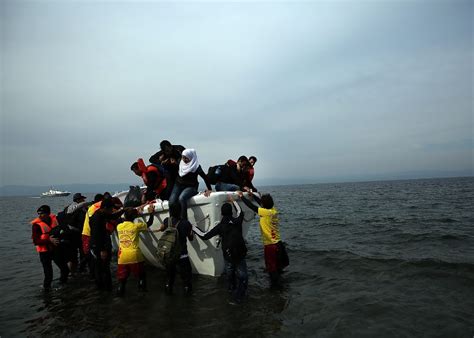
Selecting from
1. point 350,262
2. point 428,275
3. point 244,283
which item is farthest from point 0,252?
point 428,275

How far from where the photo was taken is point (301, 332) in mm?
4301

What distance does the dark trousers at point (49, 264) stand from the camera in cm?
633

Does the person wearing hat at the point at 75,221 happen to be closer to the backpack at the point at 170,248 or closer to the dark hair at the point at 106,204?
the dark hair at the point at 106,204

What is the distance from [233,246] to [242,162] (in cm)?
264

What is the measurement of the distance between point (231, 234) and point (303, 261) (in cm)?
439

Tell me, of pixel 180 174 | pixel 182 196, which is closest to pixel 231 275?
pixel 182 196

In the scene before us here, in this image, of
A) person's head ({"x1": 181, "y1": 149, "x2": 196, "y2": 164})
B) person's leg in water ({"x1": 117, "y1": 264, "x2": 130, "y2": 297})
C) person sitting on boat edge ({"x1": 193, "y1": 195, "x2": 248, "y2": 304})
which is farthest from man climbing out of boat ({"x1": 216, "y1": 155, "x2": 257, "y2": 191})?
person's leg in water ({"x1": 117, "y1": 264, "x2": 130, "y2": 297})

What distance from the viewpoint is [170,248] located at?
5223 mm

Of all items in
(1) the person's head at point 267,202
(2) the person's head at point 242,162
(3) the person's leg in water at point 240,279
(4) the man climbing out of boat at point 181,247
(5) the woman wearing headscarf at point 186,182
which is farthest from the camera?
(2) the person's head at point 242,162

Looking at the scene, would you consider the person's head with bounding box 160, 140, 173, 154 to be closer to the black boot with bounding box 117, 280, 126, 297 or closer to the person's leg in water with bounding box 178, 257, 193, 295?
the person's leg in water with bounding box 178, 257, 193, 295

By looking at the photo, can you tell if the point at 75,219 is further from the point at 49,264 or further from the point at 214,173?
the point at 214,173

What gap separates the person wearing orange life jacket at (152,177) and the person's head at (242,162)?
1.87 meters

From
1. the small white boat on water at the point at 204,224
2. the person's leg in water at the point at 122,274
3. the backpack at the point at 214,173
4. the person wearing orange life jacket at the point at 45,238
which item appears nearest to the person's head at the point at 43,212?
the person wearing orange life jacket at the point at 45,238

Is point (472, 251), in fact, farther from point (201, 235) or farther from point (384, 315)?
point (201, 235)
